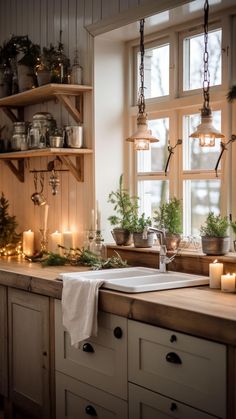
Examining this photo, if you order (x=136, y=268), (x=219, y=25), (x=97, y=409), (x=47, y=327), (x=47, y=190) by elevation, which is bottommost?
(x=97, y=409)

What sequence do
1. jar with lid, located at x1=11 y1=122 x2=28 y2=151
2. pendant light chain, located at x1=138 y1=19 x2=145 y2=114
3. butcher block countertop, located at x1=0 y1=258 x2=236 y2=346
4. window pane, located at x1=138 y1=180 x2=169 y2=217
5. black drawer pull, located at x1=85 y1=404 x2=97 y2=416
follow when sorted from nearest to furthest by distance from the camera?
butcher block countertop, located at x1=0 y1=258 x2=236 y2=346 → black drawer pull, located at x1=85 y1=404 x2=97 y2=416 → pendant light chain, located at x1=138 y1=19 x2=145 y2=114 → window pane, located at x1=138 y1=180 x2=169 y2=217 → jar with lid, located at x1=11 y1=122 x2=28 y2=151

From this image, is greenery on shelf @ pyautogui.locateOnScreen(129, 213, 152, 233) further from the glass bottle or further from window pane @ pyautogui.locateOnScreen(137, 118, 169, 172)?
the glass bottle

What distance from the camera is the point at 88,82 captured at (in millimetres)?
4176

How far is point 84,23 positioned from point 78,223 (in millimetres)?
1297

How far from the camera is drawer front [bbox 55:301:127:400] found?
2.97 metres

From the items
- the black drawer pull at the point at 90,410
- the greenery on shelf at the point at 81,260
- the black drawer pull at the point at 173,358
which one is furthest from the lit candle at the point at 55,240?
the black drawer pull at the point at 173,358

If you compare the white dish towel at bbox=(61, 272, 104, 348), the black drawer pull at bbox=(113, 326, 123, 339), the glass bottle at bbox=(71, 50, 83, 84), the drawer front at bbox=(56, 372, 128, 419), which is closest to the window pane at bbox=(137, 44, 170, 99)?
the glass bottle at bbox=(71, 50, 83, 84)

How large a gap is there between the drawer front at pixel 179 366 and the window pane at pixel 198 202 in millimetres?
1090

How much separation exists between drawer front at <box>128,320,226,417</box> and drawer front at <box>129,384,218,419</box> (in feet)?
0.09

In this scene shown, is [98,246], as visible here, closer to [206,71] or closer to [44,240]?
[44,240]

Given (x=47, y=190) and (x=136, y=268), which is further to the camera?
(x=47, y=190)

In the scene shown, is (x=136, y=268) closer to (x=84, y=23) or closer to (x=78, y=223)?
(x=78, y=223)

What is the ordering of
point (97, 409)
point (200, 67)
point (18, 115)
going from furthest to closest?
point (18, 115) → point (200, 67) → point (97, 409)

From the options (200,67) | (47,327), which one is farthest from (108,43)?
(47,327)
